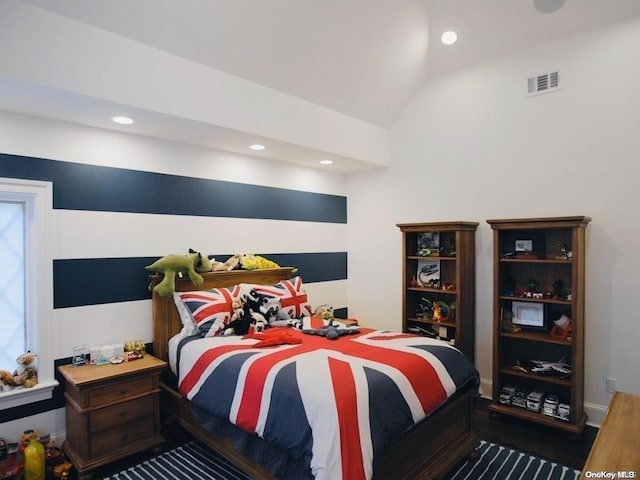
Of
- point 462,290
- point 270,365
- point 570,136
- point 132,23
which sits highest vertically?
point 132,23

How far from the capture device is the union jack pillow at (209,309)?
3.06m

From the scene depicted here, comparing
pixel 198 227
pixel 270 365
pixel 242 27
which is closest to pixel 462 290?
pixel 270 365

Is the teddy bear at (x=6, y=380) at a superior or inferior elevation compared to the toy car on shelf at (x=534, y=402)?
superior

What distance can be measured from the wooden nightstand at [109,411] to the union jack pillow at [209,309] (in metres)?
0.40

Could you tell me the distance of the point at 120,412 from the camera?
8.70ft

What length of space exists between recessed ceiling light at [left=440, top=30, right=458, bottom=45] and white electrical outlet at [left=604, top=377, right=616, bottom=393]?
10.5 feet

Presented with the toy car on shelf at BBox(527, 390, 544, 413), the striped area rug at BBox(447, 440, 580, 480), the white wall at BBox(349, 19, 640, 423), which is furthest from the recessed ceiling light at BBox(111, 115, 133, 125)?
the toy car on shelf at BBox(527, 390, 544, 413)

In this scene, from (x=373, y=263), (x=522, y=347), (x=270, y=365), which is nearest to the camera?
(x=270, y=365)

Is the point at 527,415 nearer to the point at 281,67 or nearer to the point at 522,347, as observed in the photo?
the point at 522,347

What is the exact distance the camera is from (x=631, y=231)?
3.08 m

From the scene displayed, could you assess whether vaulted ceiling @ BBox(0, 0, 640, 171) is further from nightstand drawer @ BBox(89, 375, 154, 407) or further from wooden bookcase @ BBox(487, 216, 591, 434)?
nightstand drawer @ BBox(89, 375, 154, 407)

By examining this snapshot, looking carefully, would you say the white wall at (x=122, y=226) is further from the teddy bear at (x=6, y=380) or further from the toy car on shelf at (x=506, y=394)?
the toy car on shelf at (x=506, y=394)

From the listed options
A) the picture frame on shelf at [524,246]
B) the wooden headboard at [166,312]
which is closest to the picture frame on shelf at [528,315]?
the picture frame on shelf at [524,246]

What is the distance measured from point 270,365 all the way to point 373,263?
8.58 feet
